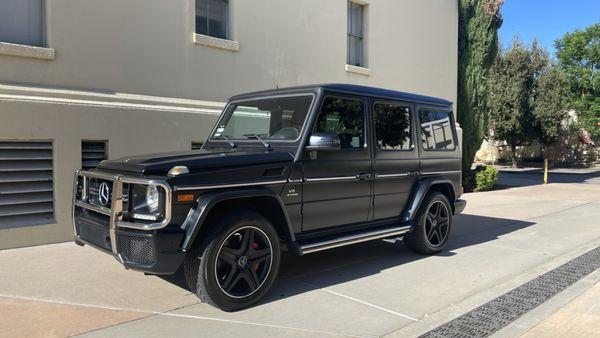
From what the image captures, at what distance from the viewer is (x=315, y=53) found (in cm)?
1073

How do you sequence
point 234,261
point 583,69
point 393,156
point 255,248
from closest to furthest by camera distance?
point 234,261 < point 255,248 < point 393,156 < point 583,69

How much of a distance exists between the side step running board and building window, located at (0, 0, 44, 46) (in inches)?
193

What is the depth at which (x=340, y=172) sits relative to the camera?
5207 mm

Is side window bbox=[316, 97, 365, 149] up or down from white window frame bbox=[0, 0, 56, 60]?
down

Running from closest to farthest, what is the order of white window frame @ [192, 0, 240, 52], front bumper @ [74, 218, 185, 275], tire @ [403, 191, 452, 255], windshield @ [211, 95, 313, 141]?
front bumper @ [74, 218, 185, 275]
windshield @ [211, 95, 313, 141]
tire @ [403, 191, 452, 255]
white window frame @ [192, 0, 240, 52]

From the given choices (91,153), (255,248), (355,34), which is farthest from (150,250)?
(355,34)

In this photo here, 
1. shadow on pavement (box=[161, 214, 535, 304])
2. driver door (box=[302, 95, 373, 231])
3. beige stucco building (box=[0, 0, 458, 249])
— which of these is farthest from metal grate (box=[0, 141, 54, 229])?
driver door (box=[302, 95, 373, 231])

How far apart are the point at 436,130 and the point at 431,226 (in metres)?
1.31

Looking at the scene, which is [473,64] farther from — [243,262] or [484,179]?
[243,262]

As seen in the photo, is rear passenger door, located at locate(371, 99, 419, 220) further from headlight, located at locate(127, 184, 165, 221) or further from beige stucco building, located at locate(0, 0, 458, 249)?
beige stucco building, located at locate(0, 0, 458, 249)

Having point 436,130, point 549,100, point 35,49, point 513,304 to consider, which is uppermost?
point 549,100

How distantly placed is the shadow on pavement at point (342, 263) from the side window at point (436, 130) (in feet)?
4.78

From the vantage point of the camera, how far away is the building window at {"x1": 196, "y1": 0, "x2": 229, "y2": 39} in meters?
8.66

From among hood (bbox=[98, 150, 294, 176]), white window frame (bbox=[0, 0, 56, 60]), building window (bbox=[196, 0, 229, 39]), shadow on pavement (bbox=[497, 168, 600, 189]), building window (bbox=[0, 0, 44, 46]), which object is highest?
building window (bbox=[196, 0, 229, 39])
